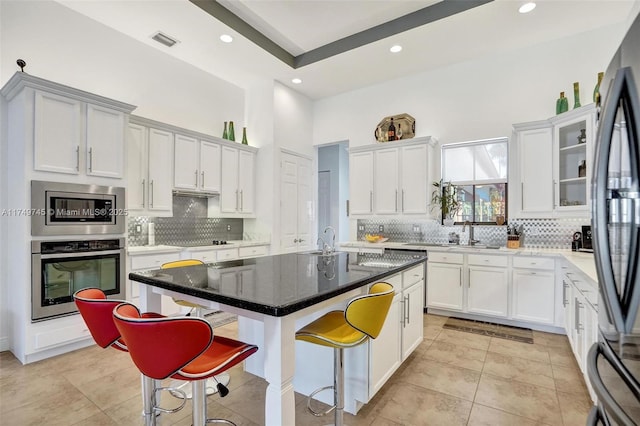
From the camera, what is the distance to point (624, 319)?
891mm

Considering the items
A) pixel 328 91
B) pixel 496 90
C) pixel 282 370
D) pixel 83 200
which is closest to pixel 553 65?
pixel 496 90

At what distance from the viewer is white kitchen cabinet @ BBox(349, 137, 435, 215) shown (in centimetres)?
449

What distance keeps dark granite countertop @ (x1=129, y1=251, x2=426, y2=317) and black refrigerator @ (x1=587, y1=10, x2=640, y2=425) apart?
975 millimetres

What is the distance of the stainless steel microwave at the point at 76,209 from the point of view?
2.73 meters

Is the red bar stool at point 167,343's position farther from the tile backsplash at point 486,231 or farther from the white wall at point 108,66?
the tile backsplash at point 486,231

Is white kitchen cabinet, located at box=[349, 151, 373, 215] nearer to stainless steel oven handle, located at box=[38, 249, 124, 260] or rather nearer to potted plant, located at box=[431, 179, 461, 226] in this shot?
potted plant, located at box=[431, 179, 461, 226]

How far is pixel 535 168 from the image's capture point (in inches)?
148

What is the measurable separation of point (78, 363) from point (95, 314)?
1809 millimetres

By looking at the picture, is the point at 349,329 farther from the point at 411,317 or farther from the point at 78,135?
the point at 78,135

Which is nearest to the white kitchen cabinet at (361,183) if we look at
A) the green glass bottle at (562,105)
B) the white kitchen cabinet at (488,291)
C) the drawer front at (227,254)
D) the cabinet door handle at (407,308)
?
the white kitchen cabinet at (488,291)

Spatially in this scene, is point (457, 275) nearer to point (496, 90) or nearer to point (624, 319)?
point (496, 90)

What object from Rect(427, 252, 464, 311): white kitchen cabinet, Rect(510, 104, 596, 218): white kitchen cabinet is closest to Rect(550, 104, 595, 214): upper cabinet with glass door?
Rect(510, 104, 596, 218): white kitchen cabinet

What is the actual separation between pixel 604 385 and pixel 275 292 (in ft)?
3.90

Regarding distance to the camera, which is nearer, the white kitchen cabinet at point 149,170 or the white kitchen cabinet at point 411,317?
the white kitchen cabinet at point 411,317
